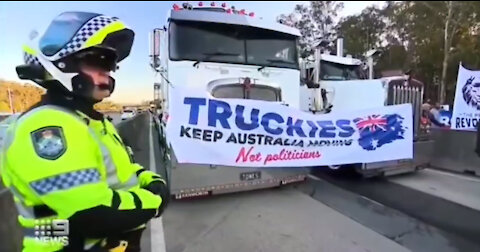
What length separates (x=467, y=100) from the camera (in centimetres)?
796

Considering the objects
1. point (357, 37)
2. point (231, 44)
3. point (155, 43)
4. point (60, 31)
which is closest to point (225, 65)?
point (231, 44)

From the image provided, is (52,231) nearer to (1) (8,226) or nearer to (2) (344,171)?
(1) (8,226)

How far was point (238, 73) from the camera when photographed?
6.60 m

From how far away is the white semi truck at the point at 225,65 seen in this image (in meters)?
6.07

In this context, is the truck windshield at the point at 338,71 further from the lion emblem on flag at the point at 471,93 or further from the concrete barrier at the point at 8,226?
the concrete barrier at the point at 8,226

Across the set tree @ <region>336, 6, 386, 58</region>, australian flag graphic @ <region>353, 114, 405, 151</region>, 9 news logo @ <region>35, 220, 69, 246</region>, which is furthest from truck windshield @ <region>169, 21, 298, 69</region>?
9 news logo @ <region>35, 220, 69, 246</region>

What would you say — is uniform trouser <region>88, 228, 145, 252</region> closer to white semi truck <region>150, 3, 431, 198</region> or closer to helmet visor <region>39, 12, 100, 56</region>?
helmet visor <region>39, 12, 100, 56</region>

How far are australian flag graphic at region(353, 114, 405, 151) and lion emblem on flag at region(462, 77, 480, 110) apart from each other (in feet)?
6.41

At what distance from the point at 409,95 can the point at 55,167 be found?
8.26 metres

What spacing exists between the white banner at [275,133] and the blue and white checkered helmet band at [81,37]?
148 inches

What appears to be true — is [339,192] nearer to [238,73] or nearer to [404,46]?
[238,73]

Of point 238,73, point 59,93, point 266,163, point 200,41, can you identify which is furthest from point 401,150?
point 59,93

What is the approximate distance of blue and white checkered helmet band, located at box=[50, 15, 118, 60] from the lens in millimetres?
1590

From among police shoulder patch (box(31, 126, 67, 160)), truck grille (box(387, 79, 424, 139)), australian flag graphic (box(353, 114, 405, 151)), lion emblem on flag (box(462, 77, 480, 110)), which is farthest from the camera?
truck grille (box(387, 79, 424, 139))
